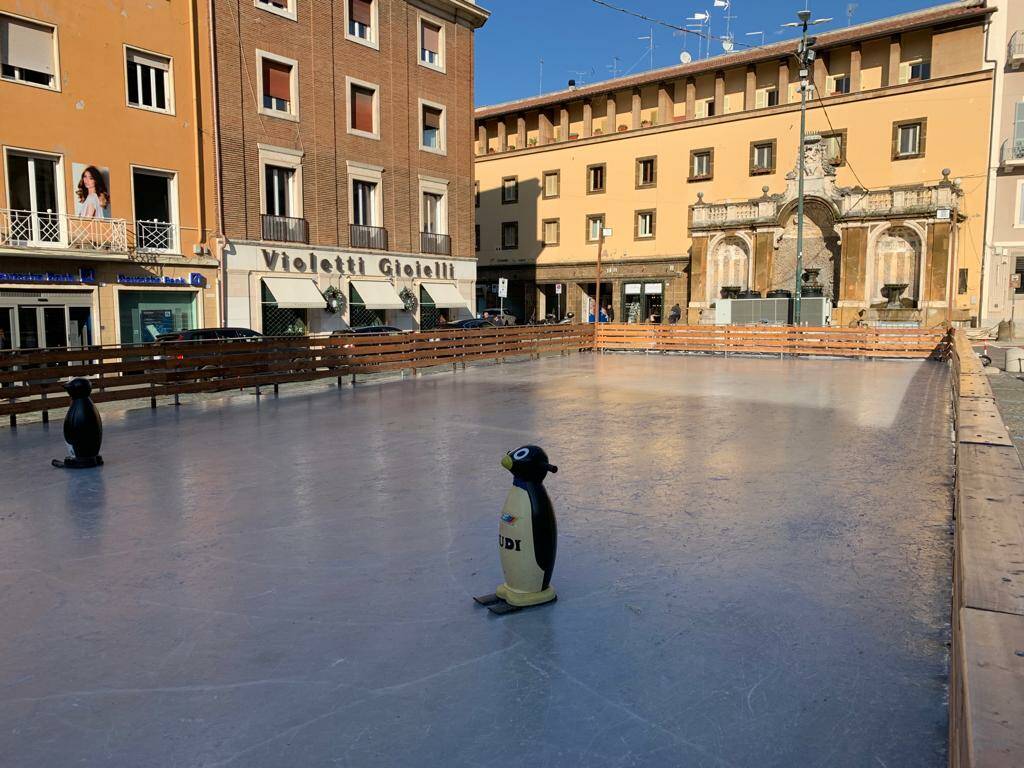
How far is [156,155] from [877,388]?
2020 cm

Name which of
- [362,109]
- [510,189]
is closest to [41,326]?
[362,109]

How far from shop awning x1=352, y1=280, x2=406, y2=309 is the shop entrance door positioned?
32.4 feet

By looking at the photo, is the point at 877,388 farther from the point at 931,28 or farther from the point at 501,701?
the point at 931,28

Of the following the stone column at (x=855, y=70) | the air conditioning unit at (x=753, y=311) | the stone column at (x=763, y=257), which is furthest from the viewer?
the stone column at (x=855, y=70)

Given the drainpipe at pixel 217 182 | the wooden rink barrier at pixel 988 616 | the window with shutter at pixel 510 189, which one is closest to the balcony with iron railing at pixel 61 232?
the drainpipe at pixel 217 182

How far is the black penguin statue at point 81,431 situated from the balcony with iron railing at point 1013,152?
124 feet

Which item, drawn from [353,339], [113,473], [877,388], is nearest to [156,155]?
[353,339]

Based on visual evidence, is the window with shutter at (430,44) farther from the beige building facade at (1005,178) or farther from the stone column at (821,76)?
the beige building facade at (1005,178)

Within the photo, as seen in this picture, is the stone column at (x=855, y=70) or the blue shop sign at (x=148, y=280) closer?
the blue shop sign at (x=148, y=280)

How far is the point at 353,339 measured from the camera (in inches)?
703

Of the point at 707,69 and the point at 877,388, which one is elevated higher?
the point at 707,69

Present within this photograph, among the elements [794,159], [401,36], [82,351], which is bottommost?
[82,351]

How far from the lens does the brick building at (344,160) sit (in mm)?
23906

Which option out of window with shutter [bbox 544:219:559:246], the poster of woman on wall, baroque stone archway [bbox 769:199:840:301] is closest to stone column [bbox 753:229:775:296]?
baroque stone archway [bbox 769:199:840:301]
